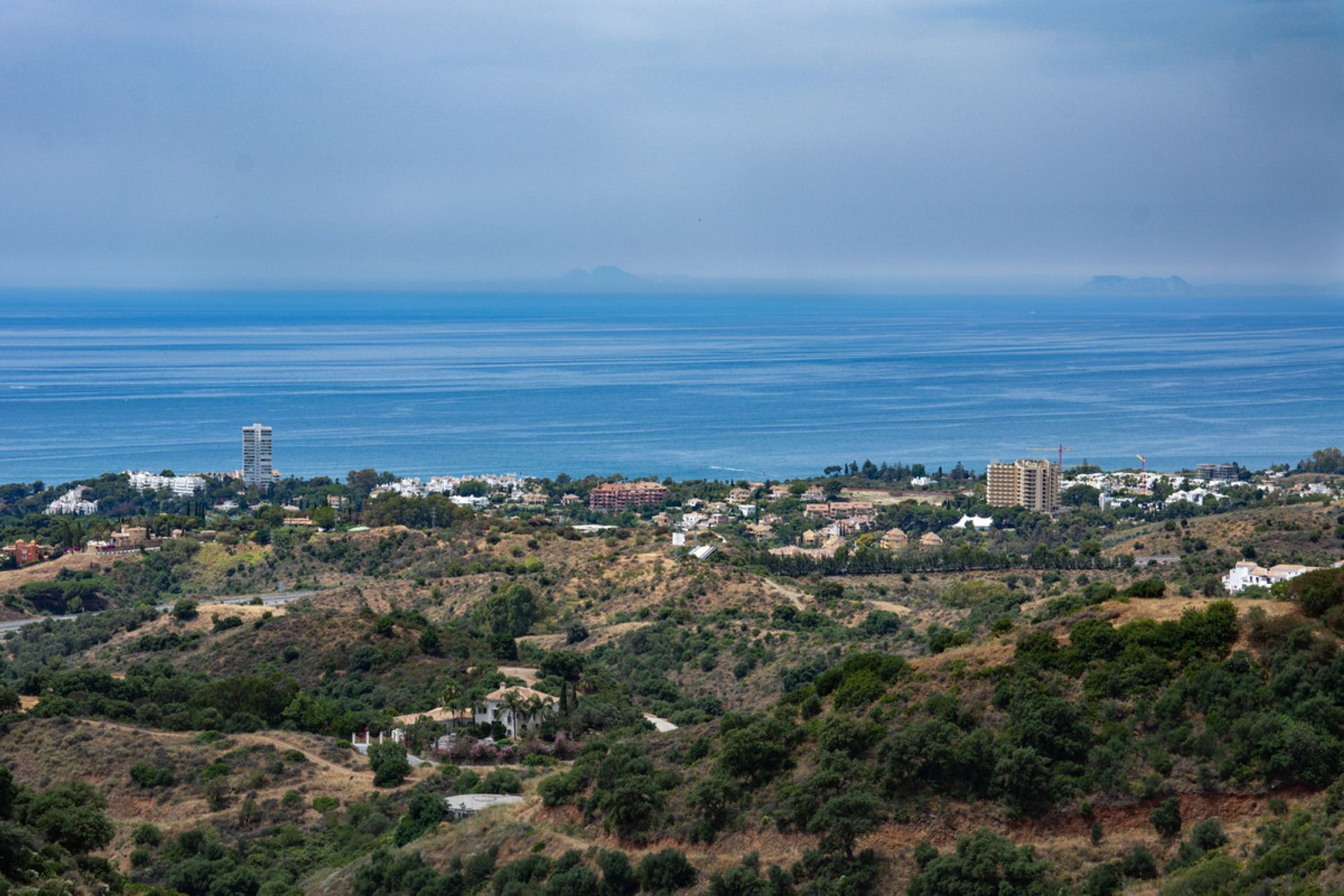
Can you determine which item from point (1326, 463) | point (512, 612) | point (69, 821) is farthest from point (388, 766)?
point (1326, 463)

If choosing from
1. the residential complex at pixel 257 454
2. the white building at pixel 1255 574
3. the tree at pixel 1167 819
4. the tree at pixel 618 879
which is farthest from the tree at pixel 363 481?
the tree at pixel 1167 819

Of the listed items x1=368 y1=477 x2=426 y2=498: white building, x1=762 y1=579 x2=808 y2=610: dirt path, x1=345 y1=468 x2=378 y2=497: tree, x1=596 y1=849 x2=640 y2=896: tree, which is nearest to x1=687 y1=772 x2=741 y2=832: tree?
x1=596 y1=849 x2=640 y2=896: tree

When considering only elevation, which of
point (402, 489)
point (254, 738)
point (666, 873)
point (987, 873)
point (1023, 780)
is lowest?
point (402, 489)

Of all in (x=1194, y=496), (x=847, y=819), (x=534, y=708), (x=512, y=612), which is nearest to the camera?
(x=847, y=819)

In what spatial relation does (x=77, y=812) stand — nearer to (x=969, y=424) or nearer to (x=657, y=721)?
(x=657, y=721)

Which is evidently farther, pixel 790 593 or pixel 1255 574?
pixel 790 593

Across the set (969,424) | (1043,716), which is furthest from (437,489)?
(1043,716)

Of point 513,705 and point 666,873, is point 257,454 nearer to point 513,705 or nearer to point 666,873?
point 513,705
